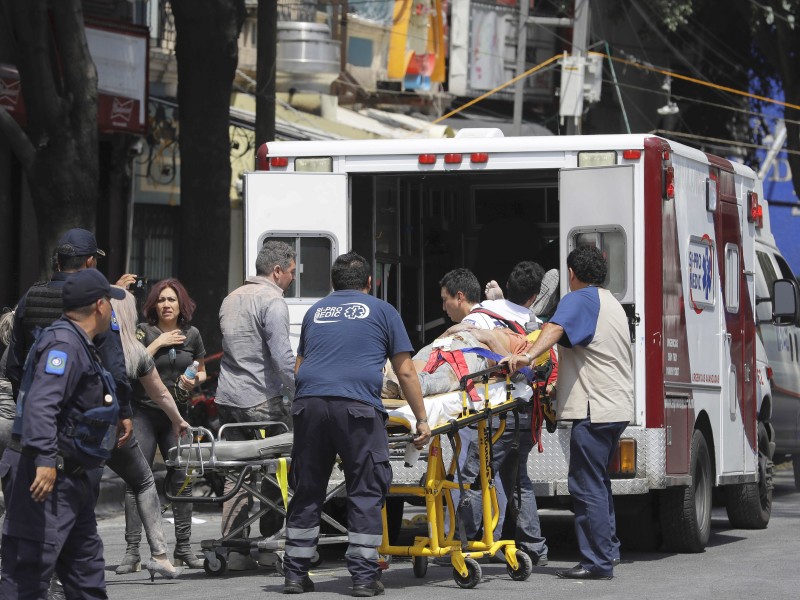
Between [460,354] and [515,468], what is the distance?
82 cm

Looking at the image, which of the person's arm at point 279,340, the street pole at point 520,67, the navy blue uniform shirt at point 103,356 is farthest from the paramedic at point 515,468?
the street pole at point 520,67

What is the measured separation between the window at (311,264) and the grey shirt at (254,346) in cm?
113

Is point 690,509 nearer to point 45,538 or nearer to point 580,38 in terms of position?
point 45,538

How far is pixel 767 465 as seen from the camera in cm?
1285

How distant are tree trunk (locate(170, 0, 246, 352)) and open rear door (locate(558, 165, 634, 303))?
19.9ft

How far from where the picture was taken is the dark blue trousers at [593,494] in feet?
30.3

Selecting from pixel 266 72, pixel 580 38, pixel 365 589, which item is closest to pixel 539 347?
pixel 365 589

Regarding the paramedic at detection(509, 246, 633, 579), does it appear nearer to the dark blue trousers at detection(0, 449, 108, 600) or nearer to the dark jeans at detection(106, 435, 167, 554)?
the dark jeans at detection(106, 435, 167, 554)

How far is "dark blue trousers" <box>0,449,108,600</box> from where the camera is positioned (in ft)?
21.6

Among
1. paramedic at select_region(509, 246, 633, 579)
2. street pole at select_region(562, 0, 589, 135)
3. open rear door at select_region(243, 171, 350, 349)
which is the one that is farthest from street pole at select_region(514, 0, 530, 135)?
paramedic at select_region(509, 246, 633, 579)

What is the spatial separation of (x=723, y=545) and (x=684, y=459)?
1.36 m

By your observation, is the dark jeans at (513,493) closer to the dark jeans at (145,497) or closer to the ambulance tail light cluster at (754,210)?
the dark jeans at (145,497)

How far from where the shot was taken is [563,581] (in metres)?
9.22

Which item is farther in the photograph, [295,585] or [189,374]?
[189,374]
